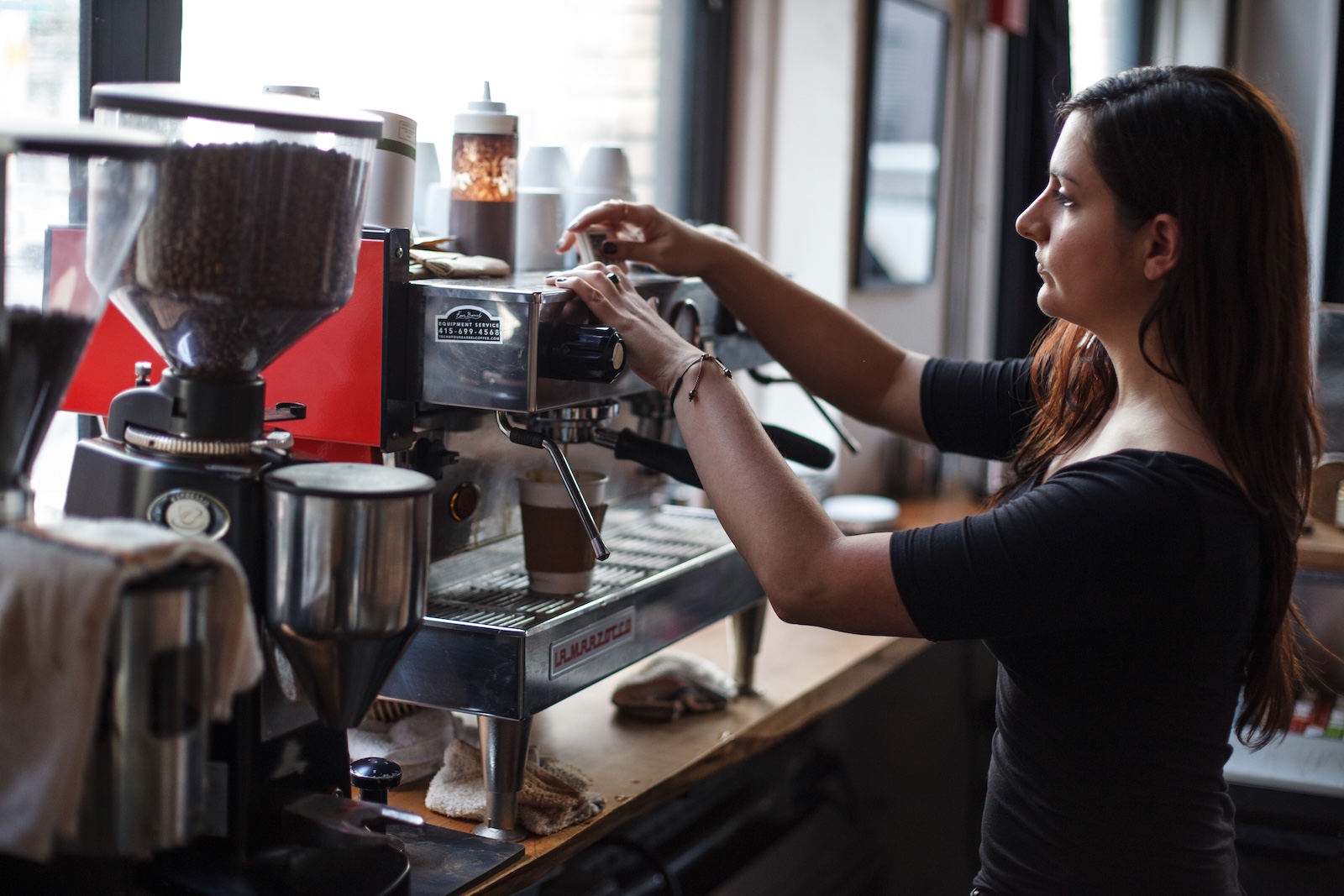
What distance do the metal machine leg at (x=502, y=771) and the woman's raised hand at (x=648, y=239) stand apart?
528 millimetres

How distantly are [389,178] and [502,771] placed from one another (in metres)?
0.55

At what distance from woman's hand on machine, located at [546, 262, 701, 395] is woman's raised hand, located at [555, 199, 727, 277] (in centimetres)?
23

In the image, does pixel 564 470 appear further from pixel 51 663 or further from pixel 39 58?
pixel 39 58

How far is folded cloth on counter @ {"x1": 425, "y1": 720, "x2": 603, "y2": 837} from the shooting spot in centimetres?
119

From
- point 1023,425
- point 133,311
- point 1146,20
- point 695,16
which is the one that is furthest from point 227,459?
point 1146,20

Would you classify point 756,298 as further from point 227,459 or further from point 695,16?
point 695,16

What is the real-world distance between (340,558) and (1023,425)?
0.87 m

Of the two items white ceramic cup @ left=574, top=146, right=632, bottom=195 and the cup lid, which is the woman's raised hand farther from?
the cup lid

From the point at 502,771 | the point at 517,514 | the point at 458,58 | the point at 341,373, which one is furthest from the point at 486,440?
the point at 458,58

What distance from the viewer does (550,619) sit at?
1.17 metres

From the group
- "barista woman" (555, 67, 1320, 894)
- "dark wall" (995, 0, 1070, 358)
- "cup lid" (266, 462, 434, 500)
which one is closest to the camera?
"cup lid" (266, 462, 434, 500)

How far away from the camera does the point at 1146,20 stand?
187 inches

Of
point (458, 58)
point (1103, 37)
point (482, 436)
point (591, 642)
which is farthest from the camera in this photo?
point (1103, 37)

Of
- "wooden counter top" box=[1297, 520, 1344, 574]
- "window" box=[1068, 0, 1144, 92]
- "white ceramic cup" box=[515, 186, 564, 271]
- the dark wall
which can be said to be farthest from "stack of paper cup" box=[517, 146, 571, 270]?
"window" box=[1068, 0, 1144, 92]
